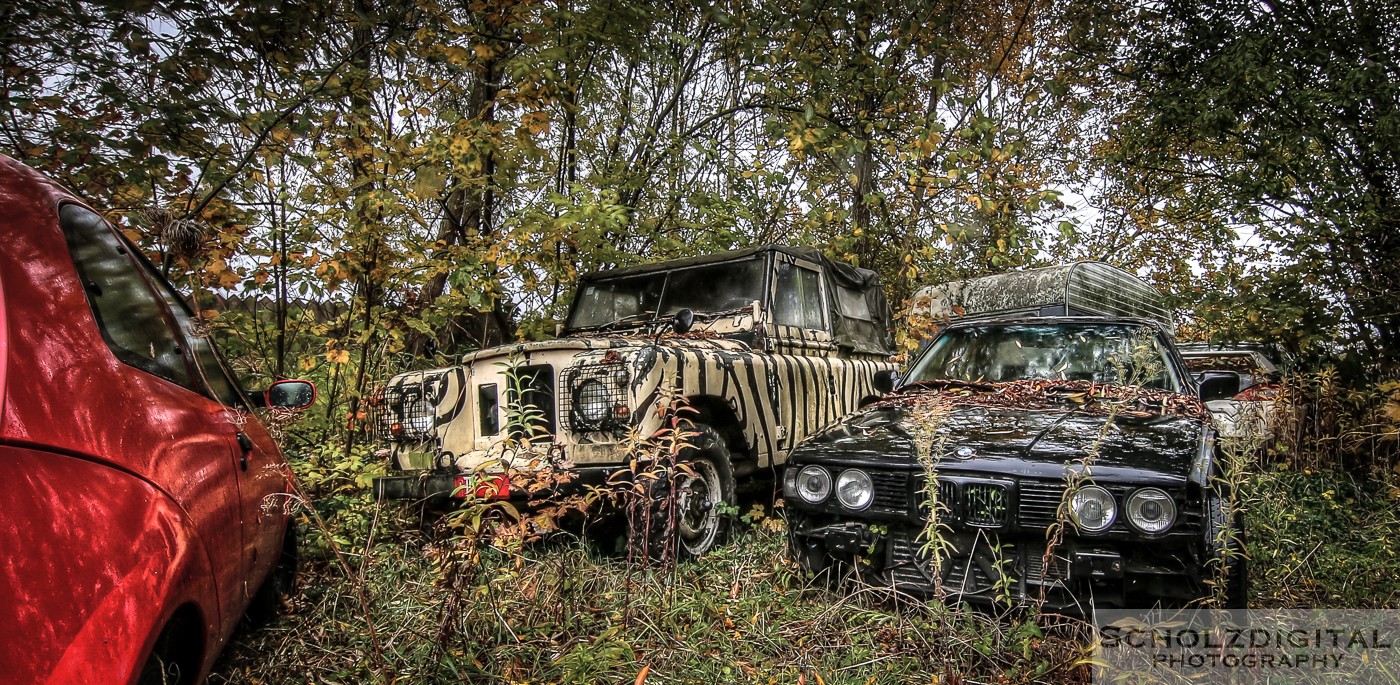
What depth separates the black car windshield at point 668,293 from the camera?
5688mm

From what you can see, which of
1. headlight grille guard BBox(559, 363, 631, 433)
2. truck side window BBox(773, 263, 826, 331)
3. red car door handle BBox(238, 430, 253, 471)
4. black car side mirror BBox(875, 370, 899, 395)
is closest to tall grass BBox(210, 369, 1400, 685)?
red car door handle BBox(238, 430, 253, 471)

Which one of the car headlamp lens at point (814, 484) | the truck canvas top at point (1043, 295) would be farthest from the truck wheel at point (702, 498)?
the truck canvas top at point (1043, 295)

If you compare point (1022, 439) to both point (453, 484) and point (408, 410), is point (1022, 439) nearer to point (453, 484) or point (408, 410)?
point (453, 484)

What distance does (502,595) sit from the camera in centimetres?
331

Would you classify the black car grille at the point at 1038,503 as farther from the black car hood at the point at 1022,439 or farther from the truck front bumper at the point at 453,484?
the truck front bumper at the point at 453,484

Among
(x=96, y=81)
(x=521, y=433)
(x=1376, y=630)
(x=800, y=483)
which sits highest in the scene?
(x=96, y=81)

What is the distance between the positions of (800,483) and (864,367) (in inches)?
139

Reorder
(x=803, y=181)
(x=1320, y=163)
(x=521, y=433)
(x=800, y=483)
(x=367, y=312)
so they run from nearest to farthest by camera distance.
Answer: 1. (x=800, y=483)
2. (x=521, y=433)
3. (x=367, y=312)
4. (x=1320, y=163)
5. (x=803, y=181)

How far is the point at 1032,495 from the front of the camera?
305cm

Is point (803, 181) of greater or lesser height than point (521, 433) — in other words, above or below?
above

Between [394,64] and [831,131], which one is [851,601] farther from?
[394,64]

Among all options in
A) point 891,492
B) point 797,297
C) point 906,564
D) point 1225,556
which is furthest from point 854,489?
point 797,297

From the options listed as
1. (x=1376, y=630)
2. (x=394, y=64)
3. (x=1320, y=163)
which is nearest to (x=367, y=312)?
(x=394, y=64)

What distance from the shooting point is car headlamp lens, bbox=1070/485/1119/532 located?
115 inches
